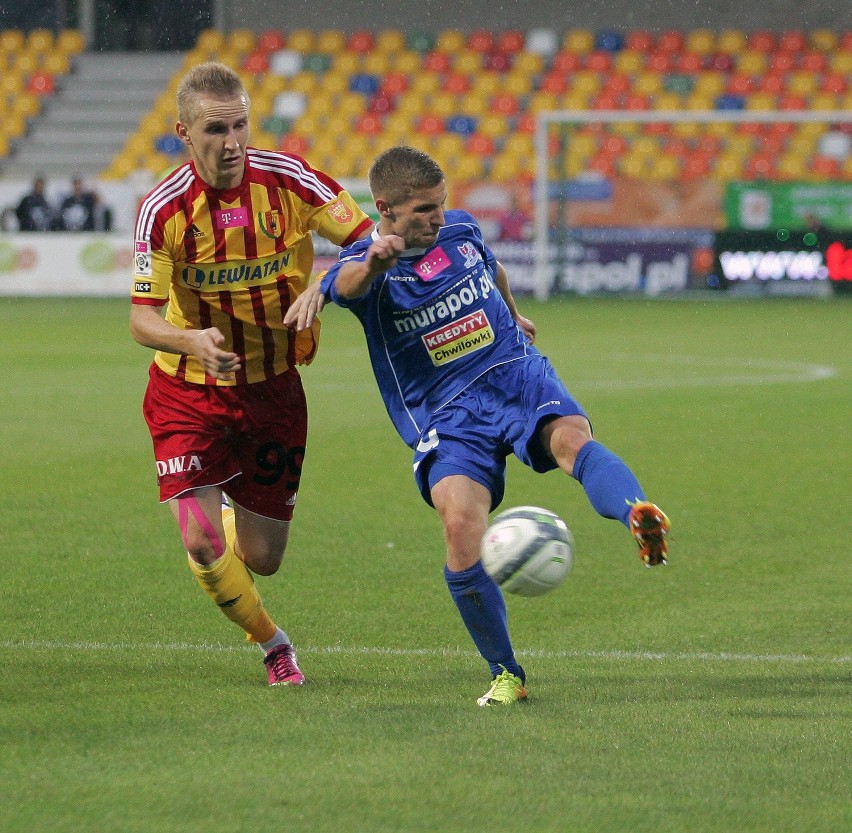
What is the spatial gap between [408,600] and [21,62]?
29010 mm

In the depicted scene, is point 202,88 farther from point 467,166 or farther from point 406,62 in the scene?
point 406,62

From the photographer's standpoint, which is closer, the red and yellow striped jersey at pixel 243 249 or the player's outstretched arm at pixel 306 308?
the player's outstretched arm at pixel 306 308

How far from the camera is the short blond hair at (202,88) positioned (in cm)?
493

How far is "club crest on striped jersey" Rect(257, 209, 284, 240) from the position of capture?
5215mm

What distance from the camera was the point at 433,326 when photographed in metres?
5.05

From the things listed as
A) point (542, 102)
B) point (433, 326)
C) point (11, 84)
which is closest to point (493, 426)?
point (433, 326)

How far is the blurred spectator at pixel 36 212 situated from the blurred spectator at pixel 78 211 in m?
0.25

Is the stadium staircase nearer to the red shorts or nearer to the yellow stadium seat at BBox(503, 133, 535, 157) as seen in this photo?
the yellow stadium seat at BBox(503, 133, 535, 157)

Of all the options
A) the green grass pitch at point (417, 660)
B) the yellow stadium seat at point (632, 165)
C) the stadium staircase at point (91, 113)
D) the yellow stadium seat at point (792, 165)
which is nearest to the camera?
the green grass pitch at point (417, 660)

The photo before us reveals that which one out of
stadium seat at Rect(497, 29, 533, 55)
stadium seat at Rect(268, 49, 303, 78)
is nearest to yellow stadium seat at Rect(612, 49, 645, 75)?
stadium seat at Rect(497, 29, 533, 55)

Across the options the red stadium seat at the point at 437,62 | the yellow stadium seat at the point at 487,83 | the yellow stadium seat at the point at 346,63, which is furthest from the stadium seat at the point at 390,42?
the yellow stadium seat at the point at 487,83

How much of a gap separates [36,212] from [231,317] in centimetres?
2084

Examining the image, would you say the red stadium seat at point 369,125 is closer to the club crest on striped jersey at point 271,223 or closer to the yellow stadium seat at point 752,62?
the yellow stadium seat at point 752,62

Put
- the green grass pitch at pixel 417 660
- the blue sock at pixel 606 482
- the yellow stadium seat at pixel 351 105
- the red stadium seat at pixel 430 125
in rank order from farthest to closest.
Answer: the yellow stadium seat at pixel 351 105, the red stadium seat at pixel 430 125, the blue sock at pixel 606 482, the green grass pitch at pixel 417 660
